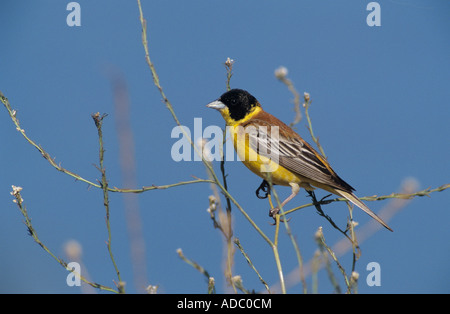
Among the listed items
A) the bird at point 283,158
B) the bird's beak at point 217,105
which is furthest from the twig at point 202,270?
the bird's beak at point 217,105

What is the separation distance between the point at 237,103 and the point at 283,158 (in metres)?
0.76

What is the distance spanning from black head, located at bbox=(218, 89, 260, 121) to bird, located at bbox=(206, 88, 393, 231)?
0.8 inches

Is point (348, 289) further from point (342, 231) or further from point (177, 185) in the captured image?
point (177, 185)

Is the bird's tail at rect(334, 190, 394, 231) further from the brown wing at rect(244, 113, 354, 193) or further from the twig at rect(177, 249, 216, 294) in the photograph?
the twig at rect(177, 249, 216, 294)

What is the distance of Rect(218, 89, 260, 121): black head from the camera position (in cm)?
413

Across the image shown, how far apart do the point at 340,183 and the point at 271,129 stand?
0.70 metres

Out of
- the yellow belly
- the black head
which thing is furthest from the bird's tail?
the black head

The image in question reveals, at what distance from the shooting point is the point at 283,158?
3.66 m

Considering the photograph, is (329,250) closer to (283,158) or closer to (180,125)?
(180,125)

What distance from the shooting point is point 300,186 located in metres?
3.76

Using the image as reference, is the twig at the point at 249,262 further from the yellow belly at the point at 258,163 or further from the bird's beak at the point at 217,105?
the bird's beak at the point at 217,105

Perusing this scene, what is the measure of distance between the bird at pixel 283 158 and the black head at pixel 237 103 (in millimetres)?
21

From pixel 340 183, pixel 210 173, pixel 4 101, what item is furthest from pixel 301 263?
pixel 340 183
